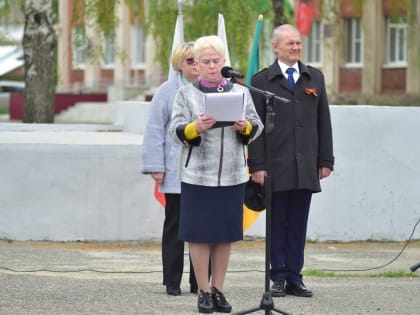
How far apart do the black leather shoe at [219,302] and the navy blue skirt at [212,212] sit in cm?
37

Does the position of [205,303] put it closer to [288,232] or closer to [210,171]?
[210,171]

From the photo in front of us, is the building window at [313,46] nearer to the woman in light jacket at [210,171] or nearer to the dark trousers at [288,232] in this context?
the dark trousers at [288,232]

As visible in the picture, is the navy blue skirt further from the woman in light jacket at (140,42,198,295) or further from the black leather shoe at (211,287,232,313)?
the woman in light jacket at (140,42,198,295)

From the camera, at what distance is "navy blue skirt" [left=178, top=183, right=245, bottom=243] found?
944 cm

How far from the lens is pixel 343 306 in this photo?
1000cm

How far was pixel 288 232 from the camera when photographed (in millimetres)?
10602

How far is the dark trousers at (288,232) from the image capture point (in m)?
10.5

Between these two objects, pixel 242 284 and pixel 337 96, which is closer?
pixel 242 284

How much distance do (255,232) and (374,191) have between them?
4.38 ft

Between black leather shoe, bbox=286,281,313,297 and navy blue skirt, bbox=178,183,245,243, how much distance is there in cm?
115

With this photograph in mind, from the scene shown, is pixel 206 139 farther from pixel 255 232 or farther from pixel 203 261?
pixel 255 232

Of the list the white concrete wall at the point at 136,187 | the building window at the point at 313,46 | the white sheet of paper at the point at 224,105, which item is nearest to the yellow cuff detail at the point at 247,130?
the white sheet of paper at the point at 224,105

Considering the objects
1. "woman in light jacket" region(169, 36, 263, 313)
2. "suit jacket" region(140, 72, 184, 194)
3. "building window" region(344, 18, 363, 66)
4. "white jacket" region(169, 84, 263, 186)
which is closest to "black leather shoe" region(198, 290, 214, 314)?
"woman in light jacket" region(169, 36, 263, 313)

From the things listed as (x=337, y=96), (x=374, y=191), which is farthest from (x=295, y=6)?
(x=374, y=191)
